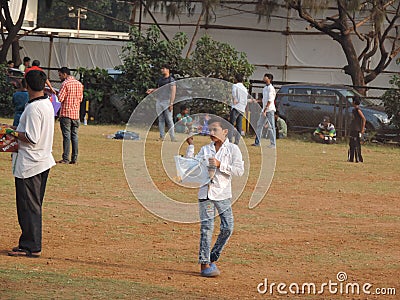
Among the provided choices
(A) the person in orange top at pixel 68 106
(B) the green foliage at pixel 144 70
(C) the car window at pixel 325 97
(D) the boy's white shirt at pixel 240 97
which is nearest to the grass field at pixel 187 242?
(A) the person in orange top at pixel 68 106

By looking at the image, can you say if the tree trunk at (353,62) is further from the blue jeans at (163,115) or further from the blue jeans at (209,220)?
the blue jeans at (209,220)

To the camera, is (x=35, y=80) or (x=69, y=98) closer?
(x=35, y=80)

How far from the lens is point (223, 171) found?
27.6 feet

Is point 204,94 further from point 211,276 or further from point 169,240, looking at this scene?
point 211,276

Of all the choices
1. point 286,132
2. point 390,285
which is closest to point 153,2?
point 286,132

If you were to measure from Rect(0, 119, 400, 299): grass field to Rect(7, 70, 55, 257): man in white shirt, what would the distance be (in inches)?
10.7

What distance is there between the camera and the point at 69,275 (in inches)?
325

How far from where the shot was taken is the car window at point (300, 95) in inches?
1123

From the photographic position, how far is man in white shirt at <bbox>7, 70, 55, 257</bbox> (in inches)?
351

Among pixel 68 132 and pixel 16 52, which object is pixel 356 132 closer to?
pixel 68 132

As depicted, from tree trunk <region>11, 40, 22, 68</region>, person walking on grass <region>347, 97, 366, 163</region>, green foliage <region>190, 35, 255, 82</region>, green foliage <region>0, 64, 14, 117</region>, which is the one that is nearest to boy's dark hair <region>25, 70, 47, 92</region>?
person walking on grass <region>347, 97, 366, 163</region>

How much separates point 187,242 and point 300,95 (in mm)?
18688

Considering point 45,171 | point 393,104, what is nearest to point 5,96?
point 393,104

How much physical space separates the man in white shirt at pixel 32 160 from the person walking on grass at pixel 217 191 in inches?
65.4
